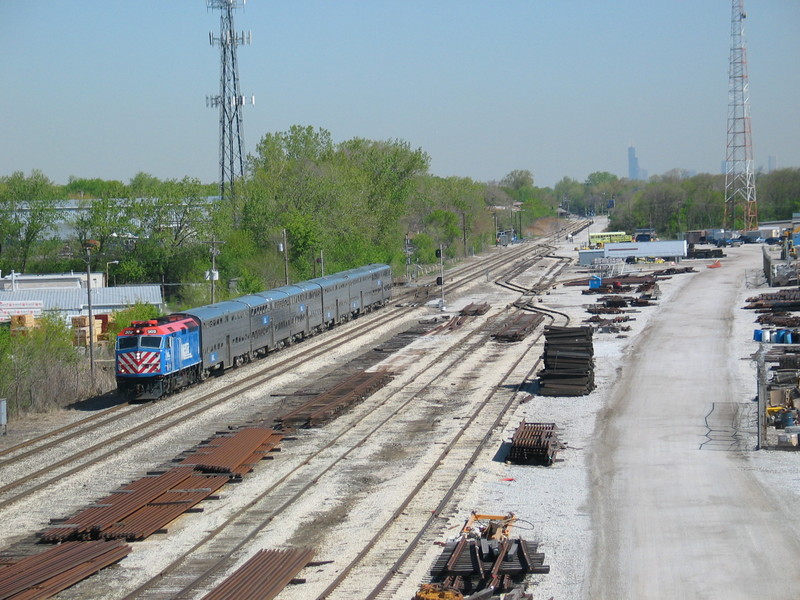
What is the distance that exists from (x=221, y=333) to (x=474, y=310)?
23.0m

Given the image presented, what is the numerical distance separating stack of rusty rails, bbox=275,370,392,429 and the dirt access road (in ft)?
26.0

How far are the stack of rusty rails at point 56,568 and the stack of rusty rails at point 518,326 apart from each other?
2891 cm

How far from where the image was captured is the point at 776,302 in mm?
51531

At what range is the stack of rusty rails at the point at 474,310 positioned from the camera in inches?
2138

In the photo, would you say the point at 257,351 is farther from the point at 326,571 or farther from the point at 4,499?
the point at 326,571

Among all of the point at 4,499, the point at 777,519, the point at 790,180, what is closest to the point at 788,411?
the point at 777,519

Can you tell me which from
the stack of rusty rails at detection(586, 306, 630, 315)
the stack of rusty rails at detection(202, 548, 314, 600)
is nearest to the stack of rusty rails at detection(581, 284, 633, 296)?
the stack of rusty rails at detection(586, 306, 630, 315)

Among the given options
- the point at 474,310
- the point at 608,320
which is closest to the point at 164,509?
the point at 608,320

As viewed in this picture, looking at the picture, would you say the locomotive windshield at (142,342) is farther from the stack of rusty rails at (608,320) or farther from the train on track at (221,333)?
the stack of rusty rails at (608,320)

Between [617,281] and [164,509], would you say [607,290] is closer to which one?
[617,281]

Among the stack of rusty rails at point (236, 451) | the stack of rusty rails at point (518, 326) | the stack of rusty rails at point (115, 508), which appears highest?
the stack of rusty rails at point (518, 326)

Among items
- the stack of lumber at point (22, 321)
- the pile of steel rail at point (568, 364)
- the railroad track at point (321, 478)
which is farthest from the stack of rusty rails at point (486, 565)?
the stack of lumber at point (22, 321)

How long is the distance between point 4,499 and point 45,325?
778 inches

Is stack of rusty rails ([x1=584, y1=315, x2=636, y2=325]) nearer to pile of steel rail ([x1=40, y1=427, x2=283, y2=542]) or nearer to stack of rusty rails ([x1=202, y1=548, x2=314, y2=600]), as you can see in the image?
pile of steel rail ([x1=40, y1=427, x2=283, y2=542])
